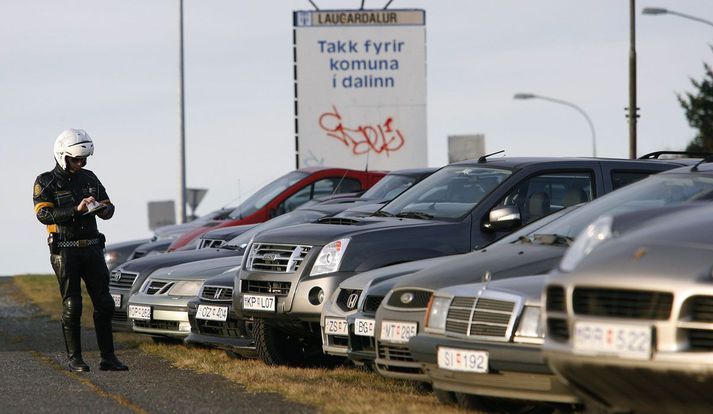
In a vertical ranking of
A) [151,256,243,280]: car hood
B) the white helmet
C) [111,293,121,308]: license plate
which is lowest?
[111,293,121,308]: license plate

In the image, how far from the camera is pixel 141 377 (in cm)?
1202

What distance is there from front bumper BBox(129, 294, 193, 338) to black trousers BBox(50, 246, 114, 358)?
1.33 meters

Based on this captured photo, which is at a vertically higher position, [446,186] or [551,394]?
[446,186]

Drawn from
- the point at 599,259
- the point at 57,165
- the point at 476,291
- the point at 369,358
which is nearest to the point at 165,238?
the point at 57,165

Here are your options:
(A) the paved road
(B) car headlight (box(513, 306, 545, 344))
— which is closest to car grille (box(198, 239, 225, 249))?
(A) the paved road

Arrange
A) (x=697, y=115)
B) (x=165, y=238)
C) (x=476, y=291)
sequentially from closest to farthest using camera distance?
(x=476, y=291) → (x=165, y=238) → (x=697, y=115)

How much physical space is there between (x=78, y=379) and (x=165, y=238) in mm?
10393

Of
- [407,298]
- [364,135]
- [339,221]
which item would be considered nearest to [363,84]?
[364,135]

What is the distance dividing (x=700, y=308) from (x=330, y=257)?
5.52m

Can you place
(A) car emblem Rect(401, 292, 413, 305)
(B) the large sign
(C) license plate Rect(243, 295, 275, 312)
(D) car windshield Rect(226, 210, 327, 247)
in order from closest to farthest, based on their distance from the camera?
(A) car emblem Rect(401, 292, 413, 305) < (C) license plate Rect(243, 295, 275, 312) < (D) car windshield Rect(226, 210, 327, 247) < (B) the large sign

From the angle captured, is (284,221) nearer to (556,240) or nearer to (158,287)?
(158,287)

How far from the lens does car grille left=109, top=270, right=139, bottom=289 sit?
15.3 m

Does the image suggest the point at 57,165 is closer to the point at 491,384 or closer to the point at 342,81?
the point at 491,384

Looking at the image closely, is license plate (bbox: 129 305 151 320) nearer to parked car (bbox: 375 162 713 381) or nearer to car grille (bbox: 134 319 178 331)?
car grille (bbox: 134 319 178 331)
